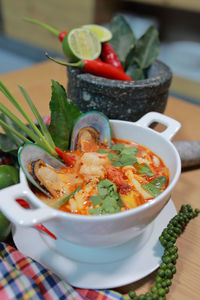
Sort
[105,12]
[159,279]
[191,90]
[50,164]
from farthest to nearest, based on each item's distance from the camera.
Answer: [105,12] → [191,90] → [50,164] → [159,279]

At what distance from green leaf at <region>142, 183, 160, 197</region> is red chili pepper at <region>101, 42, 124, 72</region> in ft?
1.49

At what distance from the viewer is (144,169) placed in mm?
640

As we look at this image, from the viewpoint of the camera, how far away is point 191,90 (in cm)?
207

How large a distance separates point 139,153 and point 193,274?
269 mm

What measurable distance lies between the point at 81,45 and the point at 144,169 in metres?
0.42

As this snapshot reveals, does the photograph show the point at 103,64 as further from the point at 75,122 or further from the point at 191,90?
the point at 191,90

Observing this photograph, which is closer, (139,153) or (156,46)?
(139,153)

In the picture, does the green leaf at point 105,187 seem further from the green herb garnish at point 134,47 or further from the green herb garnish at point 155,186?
the green herb garnish at point 134,47

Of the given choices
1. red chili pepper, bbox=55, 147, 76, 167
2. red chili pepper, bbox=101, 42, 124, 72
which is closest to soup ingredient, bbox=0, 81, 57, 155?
red chili pepper, bbox=55, 147, 76, 167

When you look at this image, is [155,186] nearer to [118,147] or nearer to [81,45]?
[118,147]

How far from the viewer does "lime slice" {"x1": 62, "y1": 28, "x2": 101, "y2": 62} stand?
2.74ft

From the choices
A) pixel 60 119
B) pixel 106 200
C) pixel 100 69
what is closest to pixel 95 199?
pixel 106 200

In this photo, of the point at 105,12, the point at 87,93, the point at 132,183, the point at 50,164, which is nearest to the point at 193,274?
the point at 132,183

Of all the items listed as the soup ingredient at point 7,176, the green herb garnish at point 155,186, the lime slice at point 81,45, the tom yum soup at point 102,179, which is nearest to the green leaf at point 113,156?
the tom yum soup at point 102,179
